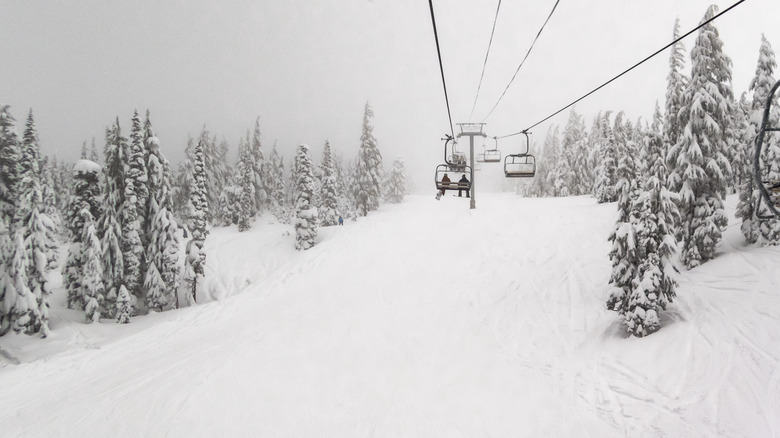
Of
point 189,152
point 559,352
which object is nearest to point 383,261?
point 559,352

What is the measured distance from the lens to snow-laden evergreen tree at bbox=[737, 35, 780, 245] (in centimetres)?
1520

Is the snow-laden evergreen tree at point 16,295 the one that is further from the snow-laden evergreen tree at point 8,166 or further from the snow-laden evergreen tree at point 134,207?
the snow-laden evergreen tree at point 134,207

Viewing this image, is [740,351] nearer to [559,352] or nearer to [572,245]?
[559,352]

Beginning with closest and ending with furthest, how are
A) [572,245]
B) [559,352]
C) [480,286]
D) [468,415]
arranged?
[468,415]
[559,352]
[480,286]
[572,245]

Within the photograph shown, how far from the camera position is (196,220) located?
26.5 m

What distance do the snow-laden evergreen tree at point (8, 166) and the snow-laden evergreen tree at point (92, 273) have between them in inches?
145

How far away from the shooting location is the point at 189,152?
2160 inches

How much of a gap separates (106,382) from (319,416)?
32.4 feet

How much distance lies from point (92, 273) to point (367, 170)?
106 feet

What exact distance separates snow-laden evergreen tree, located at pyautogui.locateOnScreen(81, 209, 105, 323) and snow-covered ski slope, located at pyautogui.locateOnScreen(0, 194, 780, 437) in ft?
4.15

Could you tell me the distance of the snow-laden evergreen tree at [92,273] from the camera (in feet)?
74.1

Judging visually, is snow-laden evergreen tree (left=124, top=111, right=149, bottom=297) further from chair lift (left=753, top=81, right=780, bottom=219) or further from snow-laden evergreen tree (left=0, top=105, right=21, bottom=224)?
chair lift (left=753, top=81, right=780, bottom=219)

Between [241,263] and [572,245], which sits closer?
[572,245]

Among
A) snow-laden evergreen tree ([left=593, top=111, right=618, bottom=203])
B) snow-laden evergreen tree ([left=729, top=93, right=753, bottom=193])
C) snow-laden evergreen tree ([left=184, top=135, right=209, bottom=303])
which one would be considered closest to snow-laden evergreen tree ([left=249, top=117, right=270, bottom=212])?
snow-laden evergreen tree ([left=184, top=135, right=209, bottom=303])
